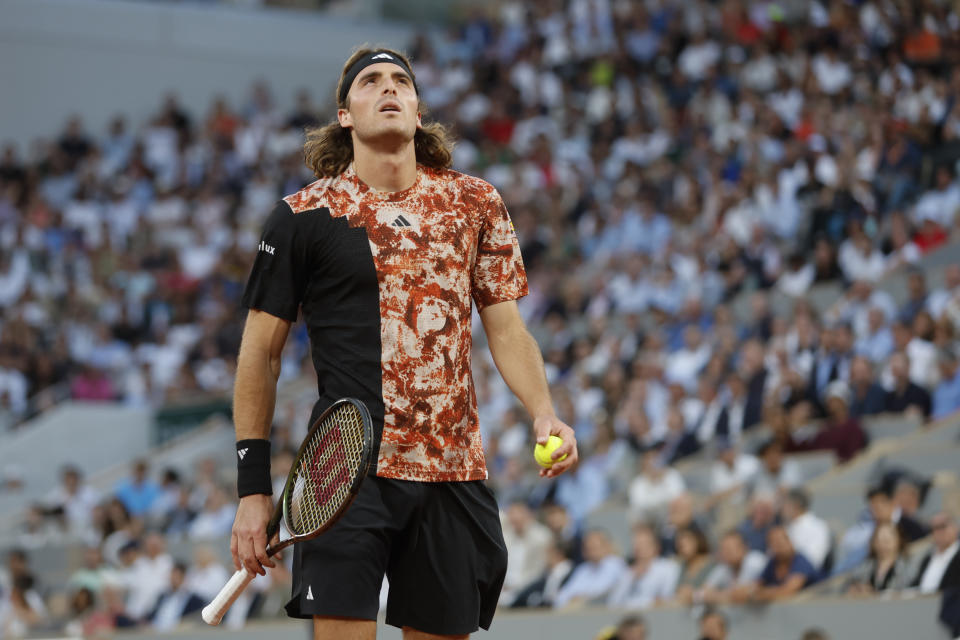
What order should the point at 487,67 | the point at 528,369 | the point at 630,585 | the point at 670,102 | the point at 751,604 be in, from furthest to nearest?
the point at 487,67 → the point at 670,102 → the point at 630,585 → the point at 751,604 → the point at 528,369

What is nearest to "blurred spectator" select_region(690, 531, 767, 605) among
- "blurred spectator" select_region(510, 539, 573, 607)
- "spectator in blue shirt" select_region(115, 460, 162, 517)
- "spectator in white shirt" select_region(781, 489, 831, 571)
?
"spectator in white shirt" select_region(781, 489, 831, 571)

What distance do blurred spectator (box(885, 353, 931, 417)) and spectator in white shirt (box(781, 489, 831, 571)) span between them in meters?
1.84

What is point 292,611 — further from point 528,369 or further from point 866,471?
point 866,471

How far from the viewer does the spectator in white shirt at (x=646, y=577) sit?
9773 millimetres

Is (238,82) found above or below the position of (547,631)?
above

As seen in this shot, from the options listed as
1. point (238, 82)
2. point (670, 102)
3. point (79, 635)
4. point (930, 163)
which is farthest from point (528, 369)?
point (238, 82)

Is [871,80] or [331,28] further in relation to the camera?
[331,28]

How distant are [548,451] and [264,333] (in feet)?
2.69

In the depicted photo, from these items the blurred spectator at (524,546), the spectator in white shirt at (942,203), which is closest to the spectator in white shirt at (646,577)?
the blurred spectator at (524,546)

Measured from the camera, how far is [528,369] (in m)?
4.01

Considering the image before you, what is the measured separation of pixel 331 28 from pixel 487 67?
4.27 meters

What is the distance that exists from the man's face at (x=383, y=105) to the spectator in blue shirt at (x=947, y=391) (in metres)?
8.07

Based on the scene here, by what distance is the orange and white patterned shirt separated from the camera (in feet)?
12.4

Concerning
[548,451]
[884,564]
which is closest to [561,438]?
[548,451]
